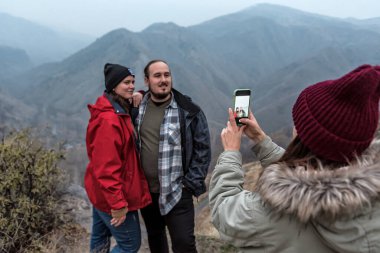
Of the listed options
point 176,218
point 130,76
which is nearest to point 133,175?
point 176,218

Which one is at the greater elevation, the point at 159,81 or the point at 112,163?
the point at 159,81

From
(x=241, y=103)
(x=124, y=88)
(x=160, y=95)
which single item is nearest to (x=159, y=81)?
(x=160, y=95)

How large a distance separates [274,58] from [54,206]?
204m

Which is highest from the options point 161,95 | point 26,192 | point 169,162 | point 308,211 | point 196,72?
point 196,72

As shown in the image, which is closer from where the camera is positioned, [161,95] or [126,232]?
[126,232]

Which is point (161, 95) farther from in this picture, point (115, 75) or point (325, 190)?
point (325, 190)

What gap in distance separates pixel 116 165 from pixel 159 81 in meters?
0.77

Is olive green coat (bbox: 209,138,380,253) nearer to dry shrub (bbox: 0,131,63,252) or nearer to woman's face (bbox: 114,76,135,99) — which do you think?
woman's face (bbox: 114,76,135,99)

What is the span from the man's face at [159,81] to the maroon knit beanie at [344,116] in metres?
1.73

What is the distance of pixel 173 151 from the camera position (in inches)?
108

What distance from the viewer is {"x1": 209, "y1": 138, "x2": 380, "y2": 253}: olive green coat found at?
108 centimetres

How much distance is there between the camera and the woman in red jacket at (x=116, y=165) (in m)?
2.49

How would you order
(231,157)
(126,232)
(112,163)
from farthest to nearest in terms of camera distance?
1. (126,232)
2. (112,163)
3. (231,157)

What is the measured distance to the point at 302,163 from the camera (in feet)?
4.04
